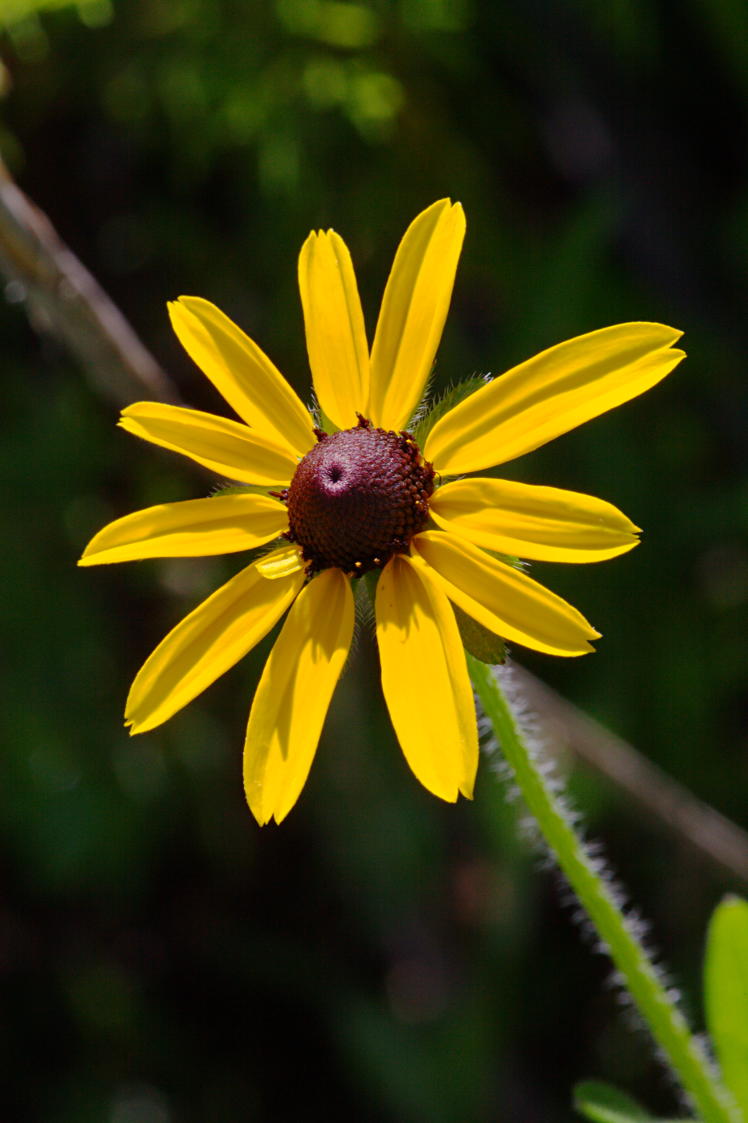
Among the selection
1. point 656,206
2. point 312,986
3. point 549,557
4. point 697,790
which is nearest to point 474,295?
point 656,206

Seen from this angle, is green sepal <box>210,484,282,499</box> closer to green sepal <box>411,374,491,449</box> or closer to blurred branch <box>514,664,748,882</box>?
green sepal <box>411,374,491,449</box>

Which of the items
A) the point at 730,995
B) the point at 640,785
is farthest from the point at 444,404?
the point at 640,785

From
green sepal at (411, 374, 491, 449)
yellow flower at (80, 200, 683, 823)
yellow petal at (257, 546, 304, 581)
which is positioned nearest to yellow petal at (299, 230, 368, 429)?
yellow flower at (80, 200, 683, 823)

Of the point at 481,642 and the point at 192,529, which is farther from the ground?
the point at 192,529

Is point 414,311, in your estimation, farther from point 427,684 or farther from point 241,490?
point 427,684

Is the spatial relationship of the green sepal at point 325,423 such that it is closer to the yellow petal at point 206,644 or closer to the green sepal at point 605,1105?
the yellow petal at point 206,644

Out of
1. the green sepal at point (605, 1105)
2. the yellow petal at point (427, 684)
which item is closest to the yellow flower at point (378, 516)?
the yellow petal at point (427, 684)

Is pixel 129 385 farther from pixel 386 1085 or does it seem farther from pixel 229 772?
pixel 386 1085
